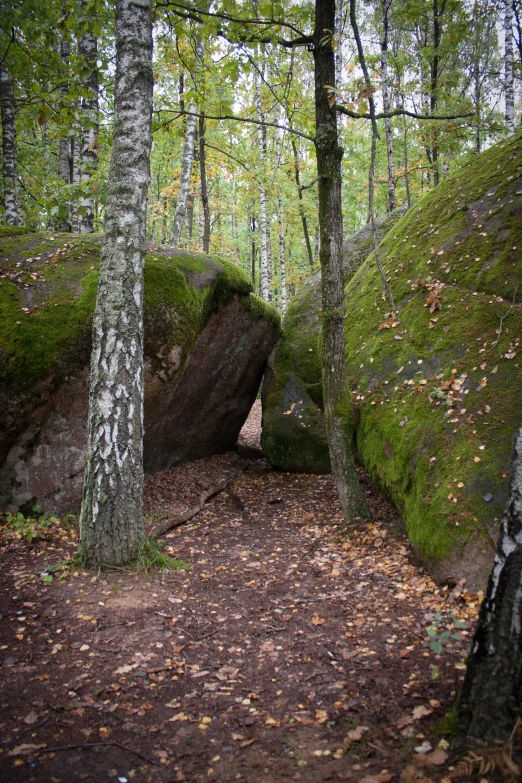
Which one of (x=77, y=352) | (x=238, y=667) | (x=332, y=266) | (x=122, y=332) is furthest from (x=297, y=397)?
(x=238, y=667)

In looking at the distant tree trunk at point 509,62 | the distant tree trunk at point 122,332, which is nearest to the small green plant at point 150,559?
the distant tree trunk at point 122,332

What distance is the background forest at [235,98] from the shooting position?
6020 mm

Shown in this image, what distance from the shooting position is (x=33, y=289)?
6.28 metres

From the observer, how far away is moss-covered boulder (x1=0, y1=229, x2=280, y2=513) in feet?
19.2

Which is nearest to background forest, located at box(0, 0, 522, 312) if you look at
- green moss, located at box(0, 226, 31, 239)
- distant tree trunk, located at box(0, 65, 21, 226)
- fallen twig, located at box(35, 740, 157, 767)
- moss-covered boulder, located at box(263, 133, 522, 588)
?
distant tree trunk, located at box(0, 65, 21, 226)

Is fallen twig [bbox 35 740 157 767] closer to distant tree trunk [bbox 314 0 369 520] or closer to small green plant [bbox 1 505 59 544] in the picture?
small green plant [bbox 1 505 59 544]

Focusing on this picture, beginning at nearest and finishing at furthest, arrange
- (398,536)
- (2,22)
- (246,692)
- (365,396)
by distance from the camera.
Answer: (246,692) → (398,536) → (365,396) → (2,22)

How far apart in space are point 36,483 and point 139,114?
14.9ft

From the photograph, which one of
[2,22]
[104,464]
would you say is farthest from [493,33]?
[104,464]

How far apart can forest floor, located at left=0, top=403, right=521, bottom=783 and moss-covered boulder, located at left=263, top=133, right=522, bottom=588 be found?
625 mm

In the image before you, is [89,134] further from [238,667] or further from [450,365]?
[238,667]

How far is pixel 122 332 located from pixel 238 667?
124 inches

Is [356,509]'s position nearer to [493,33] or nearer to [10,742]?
[10,742]

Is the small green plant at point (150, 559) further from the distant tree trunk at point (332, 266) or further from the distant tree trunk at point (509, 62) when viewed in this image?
the distant tree trunk at point (509, 62)
